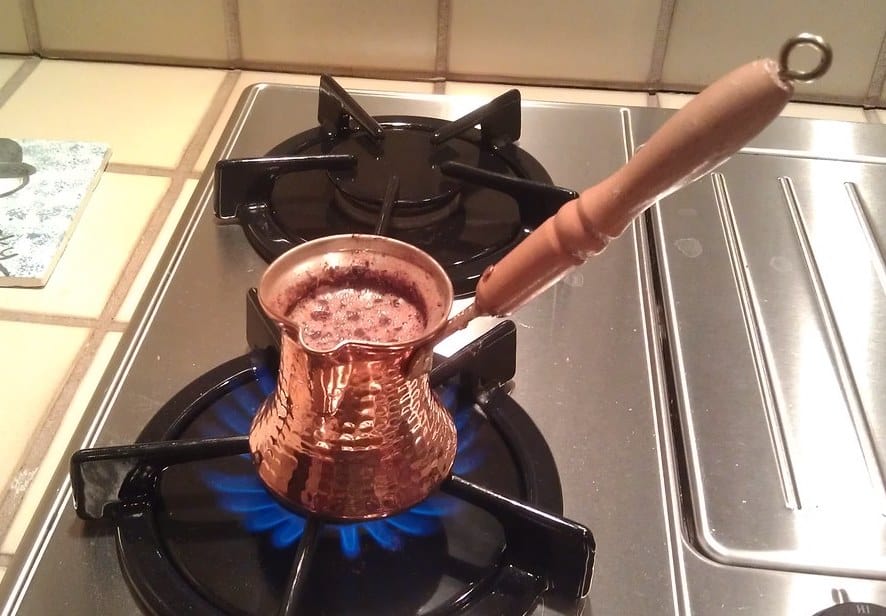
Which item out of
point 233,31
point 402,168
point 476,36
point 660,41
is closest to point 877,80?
point 660,41

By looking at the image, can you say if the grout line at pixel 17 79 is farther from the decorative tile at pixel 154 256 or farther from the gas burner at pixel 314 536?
the gas burner at pixel 314 536

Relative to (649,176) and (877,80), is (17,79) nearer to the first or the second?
(649,176)

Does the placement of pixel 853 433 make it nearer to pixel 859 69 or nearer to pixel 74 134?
pixel 859 69

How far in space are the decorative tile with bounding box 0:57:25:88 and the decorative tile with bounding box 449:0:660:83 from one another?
416mm

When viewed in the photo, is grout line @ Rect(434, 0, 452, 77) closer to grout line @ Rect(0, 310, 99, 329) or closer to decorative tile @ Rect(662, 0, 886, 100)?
decorative tile @ Rect(662, 0, 886, 100)

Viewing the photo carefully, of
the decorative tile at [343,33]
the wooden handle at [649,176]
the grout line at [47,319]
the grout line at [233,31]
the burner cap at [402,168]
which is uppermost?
the decorative tile at [343,33]

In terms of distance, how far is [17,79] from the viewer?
2.51 feet

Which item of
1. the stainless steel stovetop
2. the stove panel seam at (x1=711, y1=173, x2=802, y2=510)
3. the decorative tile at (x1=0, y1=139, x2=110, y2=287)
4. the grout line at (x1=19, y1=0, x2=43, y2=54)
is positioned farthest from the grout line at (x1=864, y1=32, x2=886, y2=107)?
the grout line at (x1=19, y1=0, x2=43, y2=54)

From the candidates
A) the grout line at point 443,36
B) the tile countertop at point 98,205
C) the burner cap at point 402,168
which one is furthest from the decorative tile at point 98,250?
the grout line at point 443,36

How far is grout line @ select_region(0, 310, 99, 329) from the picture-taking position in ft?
1.72

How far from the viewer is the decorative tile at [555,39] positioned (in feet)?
2.49

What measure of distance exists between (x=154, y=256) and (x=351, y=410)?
31cm

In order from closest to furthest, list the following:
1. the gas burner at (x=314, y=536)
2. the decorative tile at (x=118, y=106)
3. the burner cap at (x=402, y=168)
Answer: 1. the gas burner at (x=314, y=536)
2. the burner cap at (x=402, y=168)
3. the decorative tile at (x=118, y=106)

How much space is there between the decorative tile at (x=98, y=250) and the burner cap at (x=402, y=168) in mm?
153
